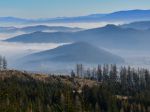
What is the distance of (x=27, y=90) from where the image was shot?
653ft

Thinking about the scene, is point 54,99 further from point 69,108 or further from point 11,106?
point 69,108

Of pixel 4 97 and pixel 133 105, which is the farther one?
pixel 133 105

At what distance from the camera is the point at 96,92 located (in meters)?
200

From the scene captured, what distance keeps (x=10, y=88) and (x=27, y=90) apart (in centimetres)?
985

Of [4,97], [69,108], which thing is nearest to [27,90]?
[4,97]

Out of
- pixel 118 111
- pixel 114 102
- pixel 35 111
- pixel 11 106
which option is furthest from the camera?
pixel 114 102

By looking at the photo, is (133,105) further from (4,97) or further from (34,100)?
(4,97)

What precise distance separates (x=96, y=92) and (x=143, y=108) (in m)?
26.5

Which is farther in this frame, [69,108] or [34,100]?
[34,100]

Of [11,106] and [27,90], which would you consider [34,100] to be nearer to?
[27,90]

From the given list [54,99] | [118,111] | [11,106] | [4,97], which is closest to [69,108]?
[11,106]

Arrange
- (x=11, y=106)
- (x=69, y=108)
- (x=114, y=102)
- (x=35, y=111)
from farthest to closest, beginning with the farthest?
(x=114, y=102) → (x=35, y=111) → (x=11, y=106) → (x=69, y=108)

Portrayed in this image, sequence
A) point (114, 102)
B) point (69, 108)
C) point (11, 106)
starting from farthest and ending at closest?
point (114, 102), point (11, 106), point (69, 108)

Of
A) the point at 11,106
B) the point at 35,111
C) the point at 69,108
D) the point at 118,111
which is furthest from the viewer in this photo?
the point at 118,111
